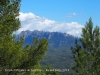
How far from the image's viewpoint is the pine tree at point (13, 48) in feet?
40.2

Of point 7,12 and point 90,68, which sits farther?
point 90,68

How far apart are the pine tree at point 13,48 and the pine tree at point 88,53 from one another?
8383 millimetres

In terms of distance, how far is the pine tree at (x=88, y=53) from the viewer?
2247 cm

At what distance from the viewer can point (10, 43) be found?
1223cm

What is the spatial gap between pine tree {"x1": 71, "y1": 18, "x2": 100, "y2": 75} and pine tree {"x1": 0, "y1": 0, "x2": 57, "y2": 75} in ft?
27.5

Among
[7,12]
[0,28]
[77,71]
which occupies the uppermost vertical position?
[7,12]

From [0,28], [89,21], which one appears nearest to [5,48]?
[0,28]

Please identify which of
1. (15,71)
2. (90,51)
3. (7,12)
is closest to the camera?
(7,12)

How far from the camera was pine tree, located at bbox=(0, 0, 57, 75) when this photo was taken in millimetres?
12242

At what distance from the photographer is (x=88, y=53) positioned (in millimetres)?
23484

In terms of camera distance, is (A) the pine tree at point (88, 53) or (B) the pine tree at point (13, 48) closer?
(B) the pine tree at point (13, 48)

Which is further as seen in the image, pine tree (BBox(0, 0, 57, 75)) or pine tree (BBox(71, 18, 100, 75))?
pine tree (BBox(71, 18, 100, 75))

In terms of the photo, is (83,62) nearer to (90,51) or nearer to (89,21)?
(90,51)

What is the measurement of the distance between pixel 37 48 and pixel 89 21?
40.1 ft
